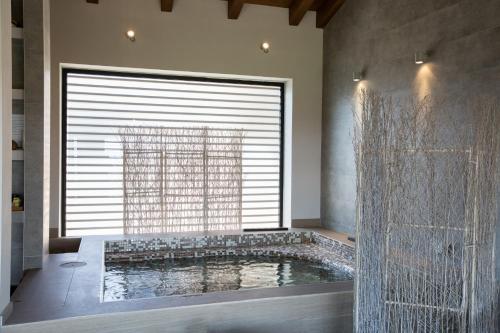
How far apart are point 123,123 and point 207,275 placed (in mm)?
3067

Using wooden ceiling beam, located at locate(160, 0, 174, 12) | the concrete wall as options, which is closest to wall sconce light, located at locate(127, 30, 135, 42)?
wooden ceiling beam, located at locate(160, 0, 174, 12)

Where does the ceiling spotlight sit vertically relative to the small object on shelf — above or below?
above

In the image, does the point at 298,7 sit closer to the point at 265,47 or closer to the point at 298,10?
the point at 298,10

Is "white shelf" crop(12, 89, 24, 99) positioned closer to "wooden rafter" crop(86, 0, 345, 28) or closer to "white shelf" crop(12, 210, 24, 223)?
"white shelf" crop(12, 210, 24, 223)

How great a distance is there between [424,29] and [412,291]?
357cm

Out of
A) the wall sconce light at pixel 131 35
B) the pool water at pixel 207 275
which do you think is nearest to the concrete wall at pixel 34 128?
the pool water at pixel 207 275

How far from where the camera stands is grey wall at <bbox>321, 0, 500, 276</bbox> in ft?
14.5

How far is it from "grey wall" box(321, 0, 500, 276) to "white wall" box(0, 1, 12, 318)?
4.37 m

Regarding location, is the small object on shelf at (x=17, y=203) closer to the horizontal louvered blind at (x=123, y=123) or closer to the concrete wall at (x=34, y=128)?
the concrete wall at (x=34, y=128)

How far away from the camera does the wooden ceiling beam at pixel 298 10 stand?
6.84 meters

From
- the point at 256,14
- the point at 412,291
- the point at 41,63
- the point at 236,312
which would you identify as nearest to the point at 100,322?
the point at 236,312

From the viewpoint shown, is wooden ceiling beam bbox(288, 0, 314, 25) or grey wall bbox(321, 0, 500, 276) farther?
wooden ceiling beam bbox(288, 0, 314, 25)

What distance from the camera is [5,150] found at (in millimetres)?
3238

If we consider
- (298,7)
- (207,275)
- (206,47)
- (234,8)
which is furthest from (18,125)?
(298,7)
